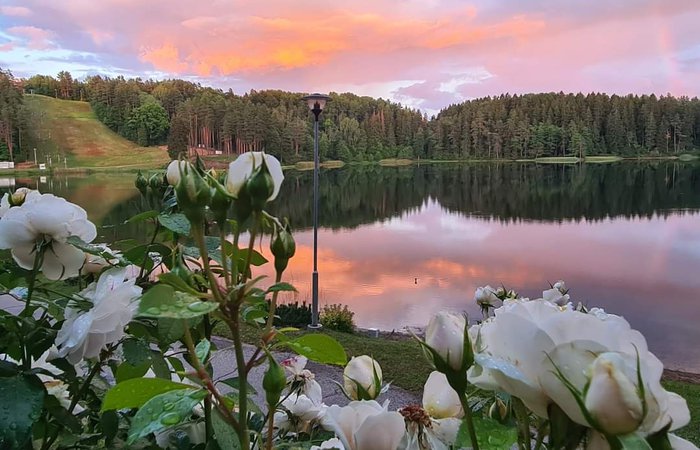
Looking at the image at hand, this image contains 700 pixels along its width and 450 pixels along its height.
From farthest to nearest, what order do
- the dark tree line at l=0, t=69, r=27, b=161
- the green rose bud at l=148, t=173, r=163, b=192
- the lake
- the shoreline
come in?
the shoreline, the dark tree line at l=0, t=69, r=27, b=161, the lake, the green rose bud at l=148, t=173, r=163, b=192

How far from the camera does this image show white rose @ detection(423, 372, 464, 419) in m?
0.57

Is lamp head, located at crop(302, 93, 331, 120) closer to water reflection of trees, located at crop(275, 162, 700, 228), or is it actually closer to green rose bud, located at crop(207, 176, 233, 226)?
green rose bud, located at crop(207, 176, 233, 226)

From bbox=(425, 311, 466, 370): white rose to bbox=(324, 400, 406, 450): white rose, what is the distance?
0.07 m

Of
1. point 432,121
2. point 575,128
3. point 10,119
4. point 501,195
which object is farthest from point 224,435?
point 432,121

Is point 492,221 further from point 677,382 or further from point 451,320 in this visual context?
point 451,320

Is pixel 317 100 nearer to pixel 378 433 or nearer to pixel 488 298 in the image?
pixel 488 298

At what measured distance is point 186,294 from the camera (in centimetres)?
42

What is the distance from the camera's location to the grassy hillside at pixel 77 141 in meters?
61.0

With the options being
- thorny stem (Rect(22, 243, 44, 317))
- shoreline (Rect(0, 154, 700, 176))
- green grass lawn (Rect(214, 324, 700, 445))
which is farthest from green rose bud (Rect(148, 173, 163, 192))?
shoreline (Rect(0, 154, 700, 176))

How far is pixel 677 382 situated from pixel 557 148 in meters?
72.1

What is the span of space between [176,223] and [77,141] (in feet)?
241

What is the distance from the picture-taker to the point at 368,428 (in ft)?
1.45

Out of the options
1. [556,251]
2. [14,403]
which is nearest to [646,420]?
[14,403]

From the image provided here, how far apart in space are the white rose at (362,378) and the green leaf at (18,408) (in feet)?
1.08
